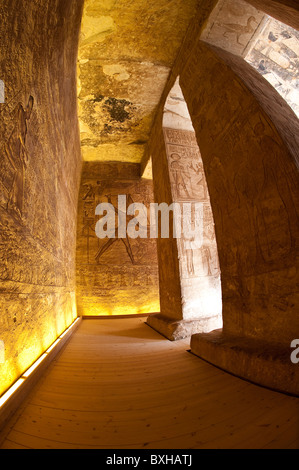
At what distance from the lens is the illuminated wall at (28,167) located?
1.65 m

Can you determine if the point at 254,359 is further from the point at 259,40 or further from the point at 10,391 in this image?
the point at 259,40

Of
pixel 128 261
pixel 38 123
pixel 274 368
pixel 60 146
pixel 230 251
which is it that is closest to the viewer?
pixel 274 368

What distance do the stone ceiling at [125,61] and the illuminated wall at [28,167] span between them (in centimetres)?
75

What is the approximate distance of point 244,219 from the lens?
2586mm

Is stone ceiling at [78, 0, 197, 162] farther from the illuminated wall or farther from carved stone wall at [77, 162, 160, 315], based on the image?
carved stone wall at [77, 162, 160, 315]

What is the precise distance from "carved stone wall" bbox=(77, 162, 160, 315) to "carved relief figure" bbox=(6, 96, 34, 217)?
5.60m

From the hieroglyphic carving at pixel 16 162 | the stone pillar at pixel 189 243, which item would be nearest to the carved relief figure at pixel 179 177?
the stone pillar at pixel 189 243

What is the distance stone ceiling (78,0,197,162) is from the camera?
374 cm

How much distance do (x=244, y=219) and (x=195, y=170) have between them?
2688 mm
